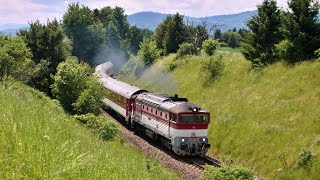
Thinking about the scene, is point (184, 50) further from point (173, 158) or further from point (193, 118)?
point (173, 158)

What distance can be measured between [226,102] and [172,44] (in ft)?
106

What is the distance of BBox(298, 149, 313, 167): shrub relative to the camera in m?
19.7

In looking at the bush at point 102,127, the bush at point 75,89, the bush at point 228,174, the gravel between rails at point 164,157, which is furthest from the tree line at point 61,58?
the bush at point 228,174

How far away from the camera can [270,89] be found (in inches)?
1156

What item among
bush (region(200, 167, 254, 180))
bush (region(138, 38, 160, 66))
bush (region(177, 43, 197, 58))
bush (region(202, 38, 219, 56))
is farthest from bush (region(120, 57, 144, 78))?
bush (region(200, 167, 254, 180))

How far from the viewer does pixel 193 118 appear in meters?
23.8

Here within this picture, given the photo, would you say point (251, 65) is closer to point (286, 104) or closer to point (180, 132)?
point (286, 104)

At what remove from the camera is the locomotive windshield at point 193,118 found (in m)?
23.3

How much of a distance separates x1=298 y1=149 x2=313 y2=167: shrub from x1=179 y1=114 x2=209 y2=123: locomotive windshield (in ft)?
20.7

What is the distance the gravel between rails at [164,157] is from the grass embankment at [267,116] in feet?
6.95

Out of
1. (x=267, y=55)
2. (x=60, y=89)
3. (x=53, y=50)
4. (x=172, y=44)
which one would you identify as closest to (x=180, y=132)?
(x=60, y=89)

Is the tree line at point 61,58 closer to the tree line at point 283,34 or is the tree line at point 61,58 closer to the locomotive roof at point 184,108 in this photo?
the locomotive roof at point 184,108

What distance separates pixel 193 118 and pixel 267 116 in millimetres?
5682

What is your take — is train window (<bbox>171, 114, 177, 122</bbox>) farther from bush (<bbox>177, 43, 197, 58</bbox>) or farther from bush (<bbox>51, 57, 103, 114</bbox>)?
bush (<bbox>177, 43, 197, 58</bbox>)
